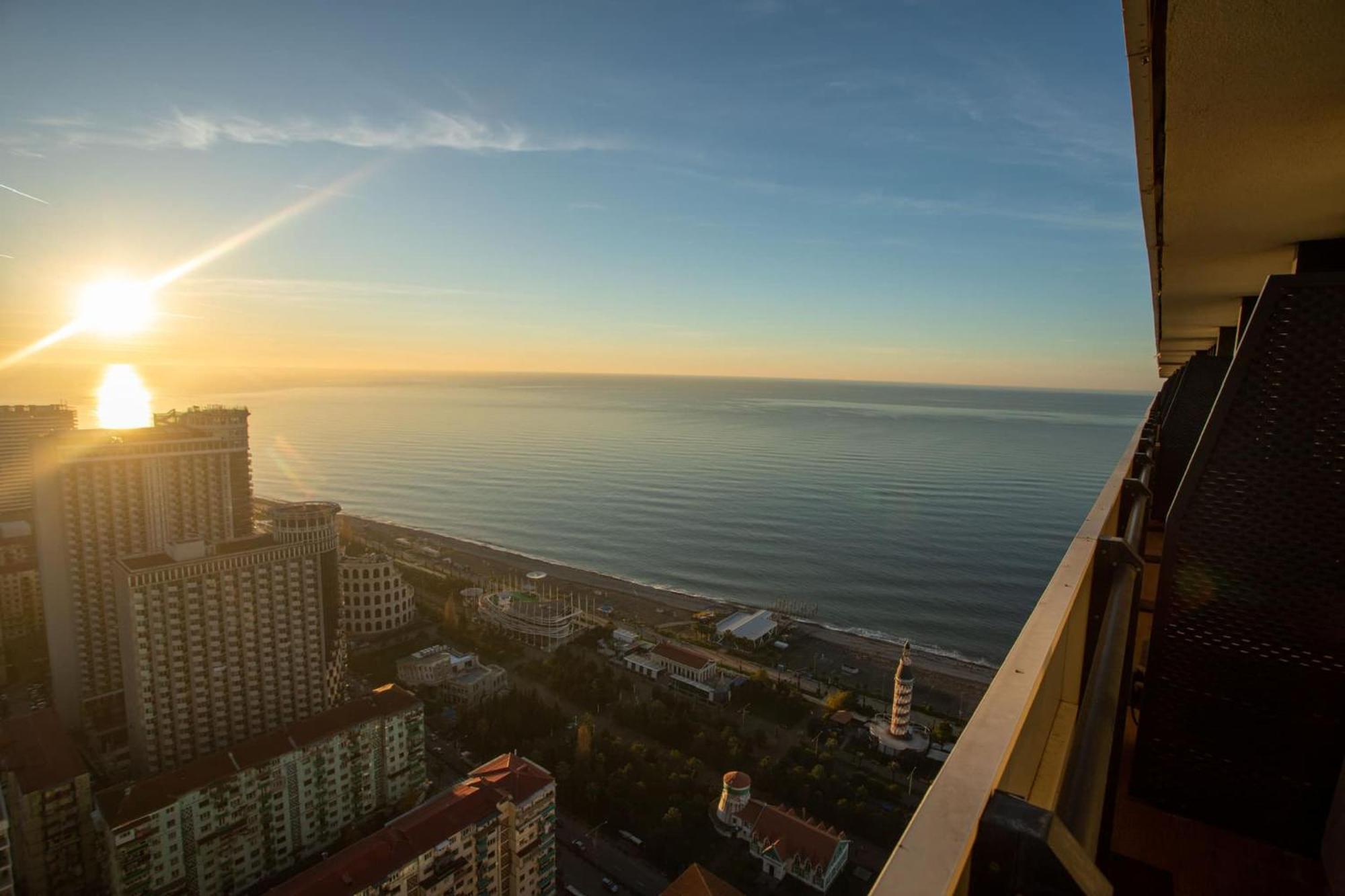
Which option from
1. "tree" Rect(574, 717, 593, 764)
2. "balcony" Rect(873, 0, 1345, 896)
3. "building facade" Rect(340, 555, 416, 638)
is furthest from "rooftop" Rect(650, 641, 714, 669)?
"balcony" Rect(873, 0, 1345, 896)

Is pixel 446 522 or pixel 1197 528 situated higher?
pixel 1197 528

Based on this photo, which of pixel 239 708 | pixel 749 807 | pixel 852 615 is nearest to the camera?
pixel 749 807

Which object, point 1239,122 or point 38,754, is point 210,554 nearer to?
point 38,754

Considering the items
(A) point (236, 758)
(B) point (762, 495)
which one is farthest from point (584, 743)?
(B) point (762, 495)

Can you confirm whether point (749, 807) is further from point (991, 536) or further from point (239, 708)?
point (991, 536)

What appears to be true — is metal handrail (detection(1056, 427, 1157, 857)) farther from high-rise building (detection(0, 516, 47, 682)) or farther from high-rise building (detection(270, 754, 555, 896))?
high-rise building (detection(0, 516, 47, 682))

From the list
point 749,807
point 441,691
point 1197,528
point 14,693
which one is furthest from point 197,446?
point 1197,528

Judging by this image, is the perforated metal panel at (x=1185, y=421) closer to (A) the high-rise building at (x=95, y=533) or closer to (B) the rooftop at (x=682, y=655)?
(B) the rooftop at (x=682, y=655)
